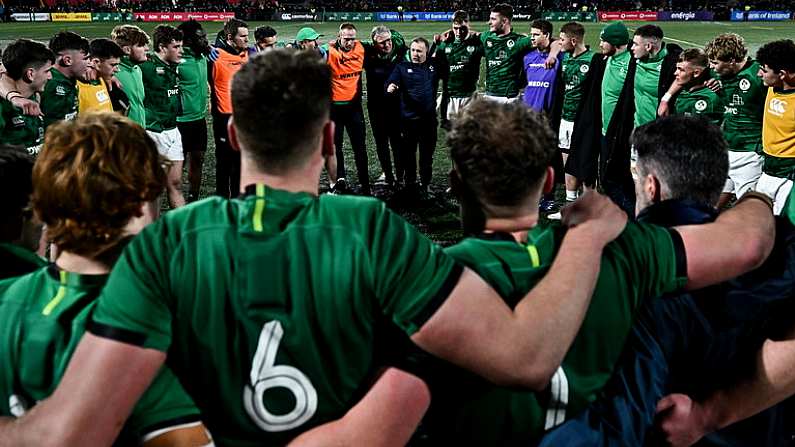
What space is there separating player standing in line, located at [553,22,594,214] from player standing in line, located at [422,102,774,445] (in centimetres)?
629

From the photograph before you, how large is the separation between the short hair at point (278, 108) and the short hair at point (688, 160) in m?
1.13

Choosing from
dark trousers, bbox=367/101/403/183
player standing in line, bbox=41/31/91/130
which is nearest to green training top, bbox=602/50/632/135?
dark trousers, bbox=367/101/403/183

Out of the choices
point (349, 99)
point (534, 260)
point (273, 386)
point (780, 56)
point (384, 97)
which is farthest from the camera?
point (384, 97)

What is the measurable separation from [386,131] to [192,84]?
2.54 meters

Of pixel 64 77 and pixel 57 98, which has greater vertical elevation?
pixel 64 77

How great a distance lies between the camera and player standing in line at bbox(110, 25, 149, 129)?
684cm

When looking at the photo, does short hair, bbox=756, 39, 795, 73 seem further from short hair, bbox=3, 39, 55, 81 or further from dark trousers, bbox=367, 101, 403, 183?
short hair, bbox=3, 39, 55, 81

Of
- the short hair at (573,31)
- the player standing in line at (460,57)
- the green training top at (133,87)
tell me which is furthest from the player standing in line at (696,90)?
the green training top at (133,87)

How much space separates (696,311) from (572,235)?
1.57 feet

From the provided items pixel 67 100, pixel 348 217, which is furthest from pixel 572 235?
pixel 67 100

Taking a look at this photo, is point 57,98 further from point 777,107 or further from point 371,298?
point 777,107

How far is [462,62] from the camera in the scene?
9.04 meters

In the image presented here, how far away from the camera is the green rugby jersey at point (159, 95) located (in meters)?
7.19

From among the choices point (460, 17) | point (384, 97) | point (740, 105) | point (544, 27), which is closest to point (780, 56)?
point (740, 105)
